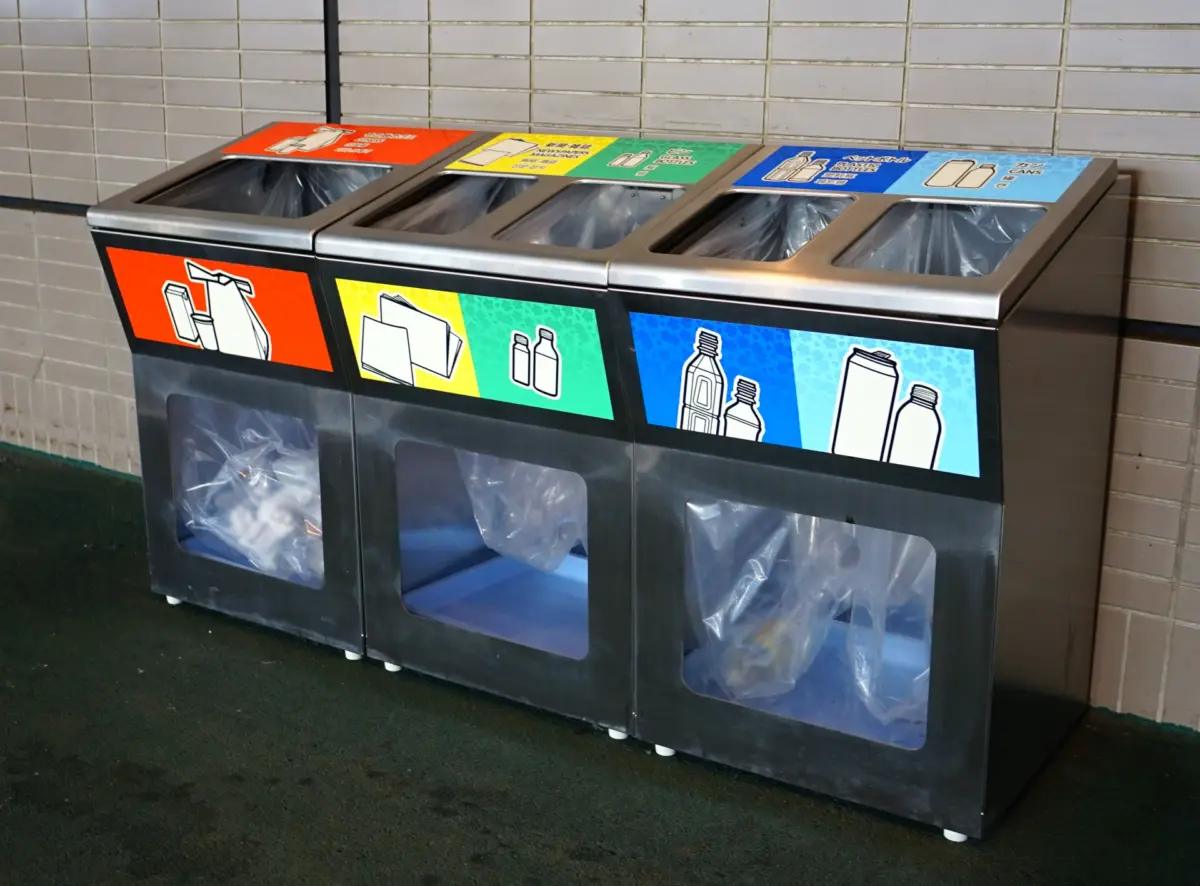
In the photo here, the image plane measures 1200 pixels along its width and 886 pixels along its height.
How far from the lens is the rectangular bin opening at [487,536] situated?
101 inches

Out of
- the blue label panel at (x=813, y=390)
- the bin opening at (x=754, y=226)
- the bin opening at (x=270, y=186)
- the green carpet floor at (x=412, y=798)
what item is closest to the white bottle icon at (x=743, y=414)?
the blue label panel at (x=813, y=390)

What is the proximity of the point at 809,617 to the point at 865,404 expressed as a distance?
0.50m

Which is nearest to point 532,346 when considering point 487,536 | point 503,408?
point 503,408

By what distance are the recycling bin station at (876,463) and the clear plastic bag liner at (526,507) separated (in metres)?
0.36

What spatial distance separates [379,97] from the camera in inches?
124

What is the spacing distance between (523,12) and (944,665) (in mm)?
1748

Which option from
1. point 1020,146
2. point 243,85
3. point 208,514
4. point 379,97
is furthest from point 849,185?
point 243,85

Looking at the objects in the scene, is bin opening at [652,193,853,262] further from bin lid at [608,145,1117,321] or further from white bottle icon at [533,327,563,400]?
white bottle icon at [533,327,563,400]

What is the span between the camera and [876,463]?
1932 millimetres

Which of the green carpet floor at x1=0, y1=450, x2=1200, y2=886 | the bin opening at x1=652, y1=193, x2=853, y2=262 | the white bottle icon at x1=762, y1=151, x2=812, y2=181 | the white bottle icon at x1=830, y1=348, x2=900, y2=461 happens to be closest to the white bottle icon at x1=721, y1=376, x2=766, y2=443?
the white bottle icon at x1=830, y1=348, x2=900, y2=461

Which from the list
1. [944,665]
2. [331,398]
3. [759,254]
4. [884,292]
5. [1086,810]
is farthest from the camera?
[331,398]

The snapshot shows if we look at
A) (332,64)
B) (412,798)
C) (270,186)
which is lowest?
(412,798)

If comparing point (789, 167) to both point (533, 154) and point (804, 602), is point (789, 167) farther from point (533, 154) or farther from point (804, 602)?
point (804, 602)

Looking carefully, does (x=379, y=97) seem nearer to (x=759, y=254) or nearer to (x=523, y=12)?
(x=523, y=12)
